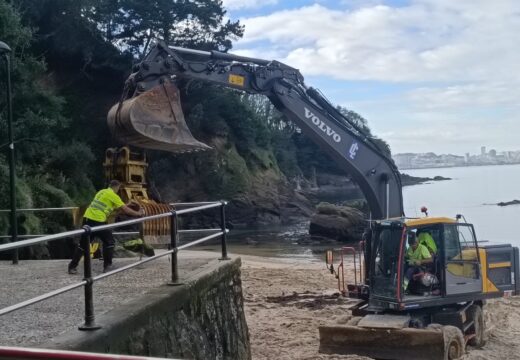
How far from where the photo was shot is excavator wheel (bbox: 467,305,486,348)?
11.2 m

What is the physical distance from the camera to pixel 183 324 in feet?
20.6

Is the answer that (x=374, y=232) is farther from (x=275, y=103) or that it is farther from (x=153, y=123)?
(x=275, y=103)

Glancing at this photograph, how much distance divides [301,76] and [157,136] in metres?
4.52

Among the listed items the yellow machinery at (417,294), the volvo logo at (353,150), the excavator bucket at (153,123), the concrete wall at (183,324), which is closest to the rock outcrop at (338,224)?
the volvo logo at (353,150)

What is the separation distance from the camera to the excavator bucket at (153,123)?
11.1m

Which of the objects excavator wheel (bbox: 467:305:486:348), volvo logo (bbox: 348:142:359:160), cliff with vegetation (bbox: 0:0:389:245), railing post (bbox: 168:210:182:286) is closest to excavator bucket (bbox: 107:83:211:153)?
volvo logo (bbox: 348:142:359:160)

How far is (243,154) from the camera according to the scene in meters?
59.7

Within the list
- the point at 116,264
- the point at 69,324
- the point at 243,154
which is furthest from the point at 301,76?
the point at 243,154

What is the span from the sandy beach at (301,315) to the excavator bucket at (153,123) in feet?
13.1

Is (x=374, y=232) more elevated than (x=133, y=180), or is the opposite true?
(x=133, y=180)

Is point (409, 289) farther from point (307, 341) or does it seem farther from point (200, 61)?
point (200, 61)

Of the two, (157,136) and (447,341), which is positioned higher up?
(157,136)

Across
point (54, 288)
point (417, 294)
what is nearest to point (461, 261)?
point (417, 294)

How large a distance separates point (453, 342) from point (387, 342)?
4.03 ft
